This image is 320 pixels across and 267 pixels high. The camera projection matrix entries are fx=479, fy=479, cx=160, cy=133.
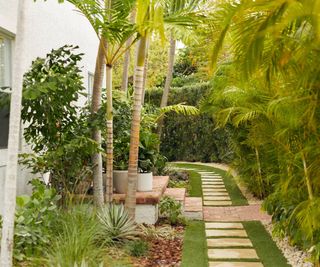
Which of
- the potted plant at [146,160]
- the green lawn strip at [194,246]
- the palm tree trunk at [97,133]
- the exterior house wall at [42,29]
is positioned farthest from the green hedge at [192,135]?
the palm tree trunk at [97,133]

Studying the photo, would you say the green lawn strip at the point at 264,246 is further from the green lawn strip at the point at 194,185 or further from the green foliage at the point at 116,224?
the green lawn strip at the point at 194,185

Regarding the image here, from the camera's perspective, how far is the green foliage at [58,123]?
506cm

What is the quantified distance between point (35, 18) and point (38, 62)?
1426 millimetres

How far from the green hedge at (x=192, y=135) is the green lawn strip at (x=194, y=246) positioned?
8.59m

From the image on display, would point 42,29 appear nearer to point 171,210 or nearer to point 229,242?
point 171,210

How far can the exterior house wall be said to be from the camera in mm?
5391

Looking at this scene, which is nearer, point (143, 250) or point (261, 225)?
point (143, 250)

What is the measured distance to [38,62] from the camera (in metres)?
5.30

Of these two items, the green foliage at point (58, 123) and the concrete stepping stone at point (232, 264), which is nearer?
the concrete stepping stone at point (232, 264)

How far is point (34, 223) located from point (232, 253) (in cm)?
225

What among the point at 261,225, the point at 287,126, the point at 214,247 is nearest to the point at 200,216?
the point at 261,225

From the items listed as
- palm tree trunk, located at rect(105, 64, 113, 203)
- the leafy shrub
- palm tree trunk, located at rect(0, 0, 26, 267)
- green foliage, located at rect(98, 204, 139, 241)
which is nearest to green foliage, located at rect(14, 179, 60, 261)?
green foliage, located at rect(98, 204, 139, 241)

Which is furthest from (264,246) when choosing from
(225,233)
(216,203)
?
(216,203)

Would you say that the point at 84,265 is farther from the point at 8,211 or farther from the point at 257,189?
the point at 257,189
